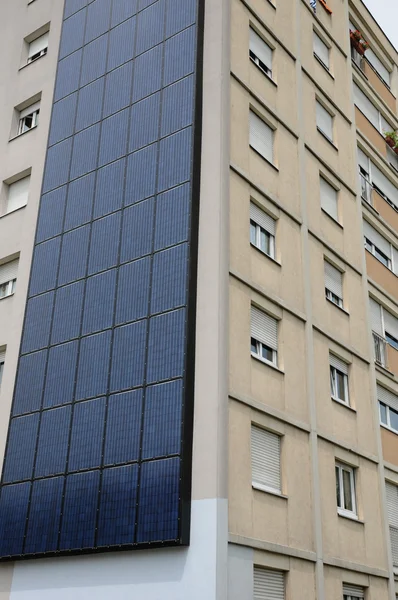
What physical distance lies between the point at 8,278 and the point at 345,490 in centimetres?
950

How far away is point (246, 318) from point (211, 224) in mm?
1988

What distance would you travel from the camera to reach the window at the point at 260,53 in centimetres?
1978

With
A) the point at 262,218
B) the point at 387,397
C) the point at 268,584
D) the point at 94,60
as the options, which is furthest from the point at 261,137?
the point at 268,584

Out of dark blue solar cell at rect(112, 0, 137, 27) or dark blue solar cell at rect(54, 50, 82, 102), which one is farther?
dark blue solar cell at rect(54, 50, 82, 102)

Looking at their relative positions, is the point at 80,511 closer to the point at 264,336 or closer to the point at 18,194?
the point at 264,336

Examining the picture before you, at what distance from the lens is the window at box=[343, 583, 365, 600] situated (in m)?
16.3

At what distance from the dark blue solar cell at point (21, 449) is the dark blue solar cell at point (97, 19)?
33.8 ft

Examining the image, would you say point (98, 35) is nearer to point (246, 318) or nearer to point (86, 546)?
point (246, 318)

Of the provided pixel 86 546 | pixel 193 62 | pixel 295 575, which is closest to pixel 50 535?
pixel 86 546

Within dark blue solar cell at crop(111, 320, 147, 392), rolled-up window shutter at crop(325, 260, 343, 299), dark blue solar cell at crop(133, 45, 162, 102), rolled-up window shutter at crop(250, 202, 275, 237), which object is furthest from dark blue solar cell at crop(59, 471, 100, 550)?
dark blue solar cell at crop(133, 45, 162, 102)

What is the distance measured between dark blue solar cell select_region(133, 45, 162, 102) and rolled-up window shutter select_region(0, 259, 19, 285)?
5043 millimetres

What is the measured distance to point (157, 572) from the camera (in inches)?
523

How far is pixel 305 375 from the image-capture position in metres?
17.2

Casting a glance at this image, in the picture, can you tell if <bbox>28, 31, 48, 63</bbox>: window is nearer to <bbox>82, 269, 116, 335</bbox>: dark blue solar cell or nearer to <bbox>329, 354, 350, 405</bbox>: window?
<bbox>82, 269, 116, 335</bbox>: dark blue solar cell
